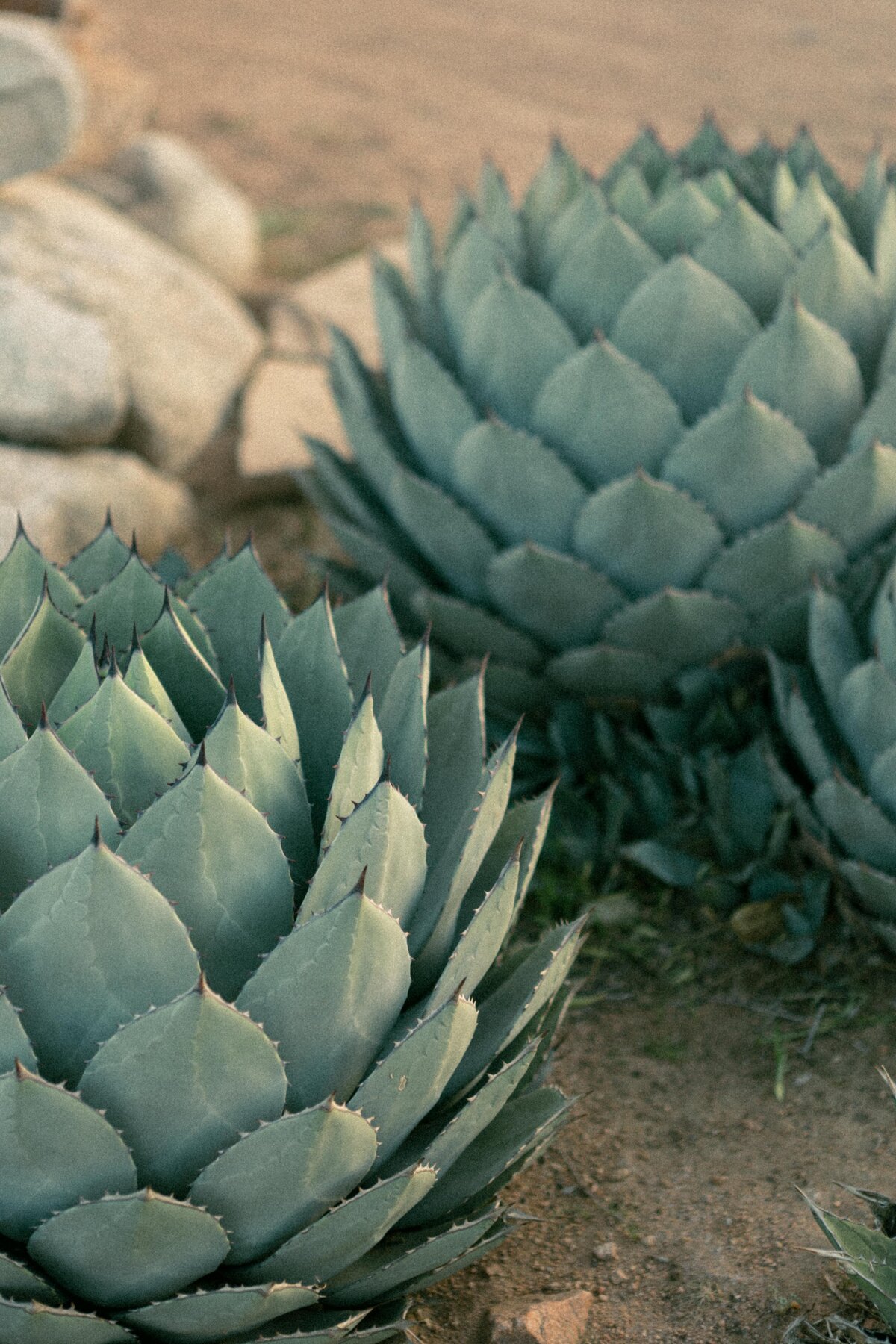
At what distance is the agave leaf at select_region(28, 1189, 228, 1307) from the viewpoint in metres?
1.17

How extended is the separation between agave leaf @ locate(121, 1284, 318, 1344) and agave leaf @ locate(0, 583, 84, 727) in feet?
1.82

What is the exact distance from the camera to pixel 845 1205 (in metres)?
1.76

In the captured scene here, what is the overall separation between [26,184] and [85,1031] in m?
2.94

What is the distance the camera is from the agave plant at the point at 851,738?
1.93 metres

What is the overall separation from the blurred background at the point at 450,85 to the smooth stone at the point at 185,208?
14 centimetres

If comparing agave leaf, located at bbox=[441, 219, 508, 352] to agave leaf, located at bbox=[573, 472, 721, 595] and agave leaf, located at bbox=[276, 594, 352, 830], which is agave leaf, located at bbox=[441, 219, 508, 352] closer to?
agave leaf, located at bbox=[573, 472, 721, 595]

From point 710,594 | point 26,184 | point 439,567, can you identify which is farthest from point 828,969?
point 26,184

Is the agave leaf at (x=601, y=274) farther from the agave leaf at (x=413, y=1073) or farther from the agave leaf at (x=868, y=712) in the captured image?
the agave leaf at (x=413, y=1073)

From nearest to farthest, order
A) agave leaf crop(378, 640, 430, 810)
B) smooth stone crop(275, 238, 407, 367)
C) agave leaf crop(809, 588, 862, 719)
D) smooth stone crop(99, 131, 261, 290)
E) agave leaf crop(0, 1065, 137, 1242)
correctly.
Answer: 1. agave leaf crop(0, 1065, 137, 1242)
2. agave leaf crop(378, 640, 430, 810)
3. agave leaf crop(809, 588, 862, 719)
4. smooth stone crop(275, 238, 407, 367)
5. smooth stone crop(99, 131, 261, 290)

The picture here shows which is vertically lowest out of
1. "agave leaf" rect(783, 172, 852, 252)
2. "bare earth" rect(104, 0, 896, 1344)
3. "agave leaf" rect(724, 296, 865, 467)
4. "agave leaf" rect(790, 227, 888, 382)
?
"bare earth" rect(104, 0, 896, 1344)

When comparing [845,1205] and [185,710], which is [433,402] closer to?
[185,710]

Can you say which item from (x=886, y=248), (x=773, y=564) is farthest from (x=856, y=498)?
(x=886, y=248)

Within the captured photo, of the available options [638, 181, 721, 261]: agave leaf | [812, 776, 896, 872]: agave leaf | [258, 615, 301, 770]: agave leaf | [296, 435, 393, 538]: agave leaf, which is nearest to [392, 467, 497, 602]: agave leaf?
[296, 435, 393, 538]: agave leaf

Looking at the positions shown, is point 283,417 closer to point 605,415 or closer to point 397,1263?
point 605,415
